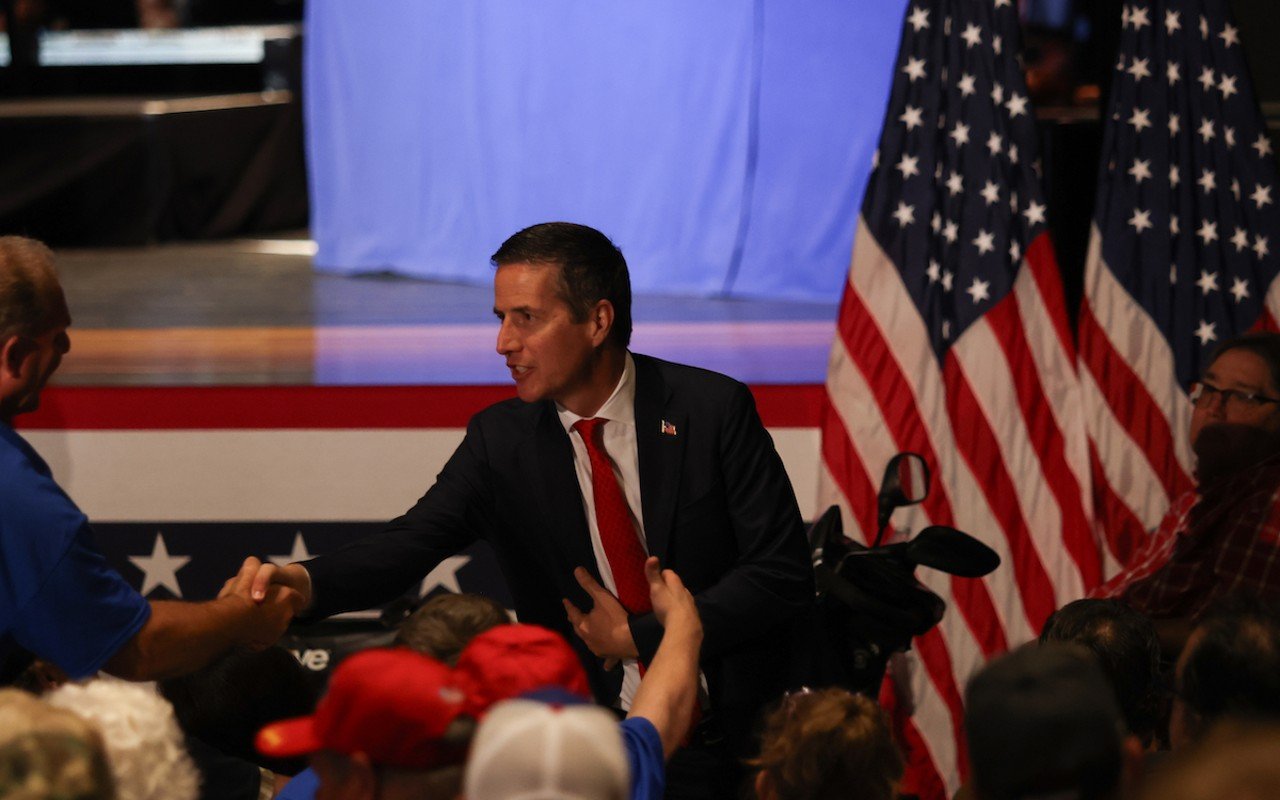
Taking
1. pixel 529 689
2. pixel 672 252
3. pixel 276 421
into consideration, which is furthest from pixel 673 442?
pixel 672 252

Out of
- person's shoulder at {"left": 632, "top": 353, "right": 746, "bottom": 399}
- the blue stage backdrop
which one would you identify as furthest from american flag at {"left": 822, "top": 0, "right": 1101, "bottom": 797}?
the blue stage backdrop

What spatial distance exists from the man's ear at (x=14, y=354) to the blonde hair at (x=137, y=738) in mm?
1041

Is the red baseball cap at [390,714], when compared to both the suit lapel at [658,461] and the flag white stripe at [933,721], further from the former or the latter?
the flag white stripe at [933,721]

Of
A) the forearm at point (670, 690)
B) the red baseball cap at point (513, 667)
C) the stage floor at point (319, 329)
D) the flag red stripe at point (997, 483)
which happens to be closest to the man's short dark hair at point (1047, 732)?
the red baseball cap at point (513, 667)

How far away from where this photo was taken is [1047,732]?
1.64 meters

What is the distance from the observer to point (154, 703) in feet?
6.24

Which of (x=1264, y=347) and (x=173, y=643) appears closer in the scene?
(x=173, y=643)

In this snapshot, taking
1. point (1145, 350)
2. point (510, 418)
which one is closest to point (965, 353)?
point (1145, 350)

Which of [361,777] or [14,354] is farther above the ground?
[14,354]

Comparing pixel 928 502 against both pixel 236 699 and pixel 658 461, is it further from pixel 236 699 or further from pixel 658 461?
pixel 236 699

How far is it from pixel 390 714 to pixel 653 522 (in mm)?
1644

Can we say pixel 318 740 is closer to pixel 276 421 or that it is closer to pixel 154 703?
pixel 154 703

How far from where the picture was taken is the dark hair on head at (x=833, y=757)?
253 cm

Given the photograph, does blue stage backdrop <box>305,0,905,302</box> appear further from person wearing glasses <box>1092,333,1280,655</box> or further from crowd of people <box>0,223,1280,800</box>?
crowd of people <box>0,223,1280,800</box>
